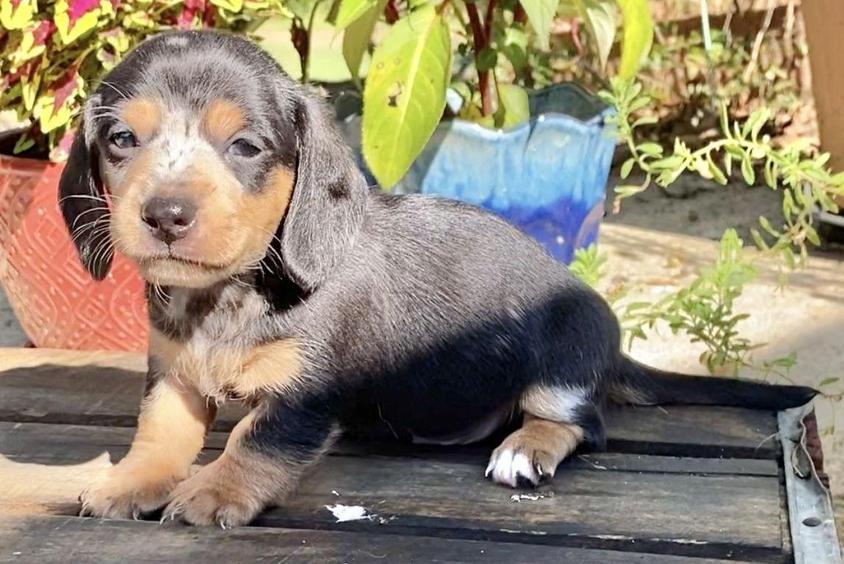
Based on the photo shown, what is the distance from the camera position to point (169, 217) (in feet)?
7.45

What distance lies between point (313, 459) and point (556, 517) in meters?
0.51

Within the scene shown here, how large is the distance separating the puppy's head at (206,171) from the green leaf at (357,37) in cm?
135

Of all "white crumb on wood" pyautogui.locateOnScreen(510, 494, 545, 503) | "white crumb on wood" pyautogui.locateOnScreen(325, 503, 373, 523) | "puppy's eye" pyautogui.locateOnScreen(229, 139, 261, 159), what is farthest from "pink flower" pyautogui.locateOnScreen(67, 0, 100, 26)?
"white crumb on wood" pyautogui.locateOnScreen(510, 494, 545, 503)

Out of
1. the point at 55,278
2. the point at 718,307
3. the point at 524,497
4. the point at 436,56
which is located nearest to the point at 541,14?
the point at 436,56

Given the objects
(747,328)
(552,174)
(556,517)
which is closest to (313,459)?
(556,517)

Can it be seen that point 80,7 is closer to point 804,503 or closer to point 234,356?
point 234,356

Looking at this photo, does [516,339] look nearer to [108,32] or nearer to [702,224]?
[108,32]

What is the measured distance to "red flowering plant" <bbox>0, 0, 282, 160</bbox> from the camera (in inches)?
147

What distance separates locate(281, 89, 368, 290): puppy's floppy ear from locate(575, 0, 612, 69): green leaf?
150cm

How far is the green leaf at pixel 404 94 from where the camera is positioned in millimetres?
3484

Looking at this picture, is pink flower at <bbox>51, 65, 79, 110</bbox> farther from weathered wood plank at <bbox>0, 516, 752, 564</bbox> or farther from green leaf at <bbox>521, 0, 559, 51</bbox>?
weathered wood plank at <bbox>0, 516, 752, 564</bbox>

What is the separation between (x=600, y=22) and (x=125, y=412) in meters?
1.88

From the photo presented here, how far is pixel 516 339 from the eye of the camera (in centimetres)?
282

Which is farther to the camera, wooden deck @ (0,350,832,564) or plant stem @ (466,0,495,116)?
plant stem @ (466,0,495,116)
